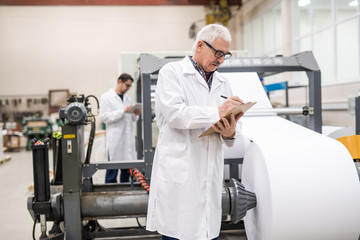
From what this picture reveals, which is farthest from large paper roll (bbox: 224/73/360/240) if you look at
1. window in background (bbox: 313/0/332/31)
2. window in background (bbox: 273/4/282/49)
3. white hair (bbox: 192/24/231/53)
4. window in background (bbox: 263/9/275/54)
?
window in background (bbox: 263/9/275/54)

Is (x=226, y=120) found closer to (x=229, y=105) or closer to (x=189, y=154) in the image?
(x=229, y=105)

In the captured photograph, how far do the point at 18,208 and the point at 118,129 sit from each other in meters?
1.42

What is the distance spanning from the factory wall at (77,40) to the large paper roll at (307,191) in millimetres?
8135

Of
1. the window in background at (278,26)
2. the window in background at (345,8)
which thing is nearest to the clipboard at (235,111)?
the window in background at (345,8)

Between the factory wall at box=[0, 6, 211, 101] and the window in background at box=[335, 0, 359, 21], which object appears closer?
the window in background at box=[335, 0, 359, 21]

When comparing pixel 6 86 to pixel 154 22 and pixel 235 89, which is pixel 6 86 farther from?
pixel 235 89

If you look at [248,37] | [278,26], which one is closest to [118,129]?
[278,26]

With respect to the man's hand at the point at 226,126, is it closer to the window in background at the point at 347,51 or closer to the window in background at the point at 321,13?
the window in background at the point at 347,51

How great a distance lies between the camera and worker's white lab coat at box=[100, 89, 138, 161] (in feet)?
12.2

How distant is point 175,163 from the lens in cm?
149

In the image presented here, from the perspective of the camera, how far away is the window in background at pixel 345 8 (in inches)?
200

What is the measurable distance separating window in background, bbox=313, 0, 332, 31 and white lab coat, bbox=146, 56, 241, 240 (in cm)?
519

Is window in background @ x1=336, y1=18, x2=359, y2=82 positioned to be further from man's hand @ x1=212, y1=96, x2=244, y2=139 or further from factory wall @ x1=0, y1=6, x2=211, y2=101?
factory wall @ x1=0, y1=6, x2=211, y2=101

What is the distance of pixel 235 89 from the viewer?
107 inches
